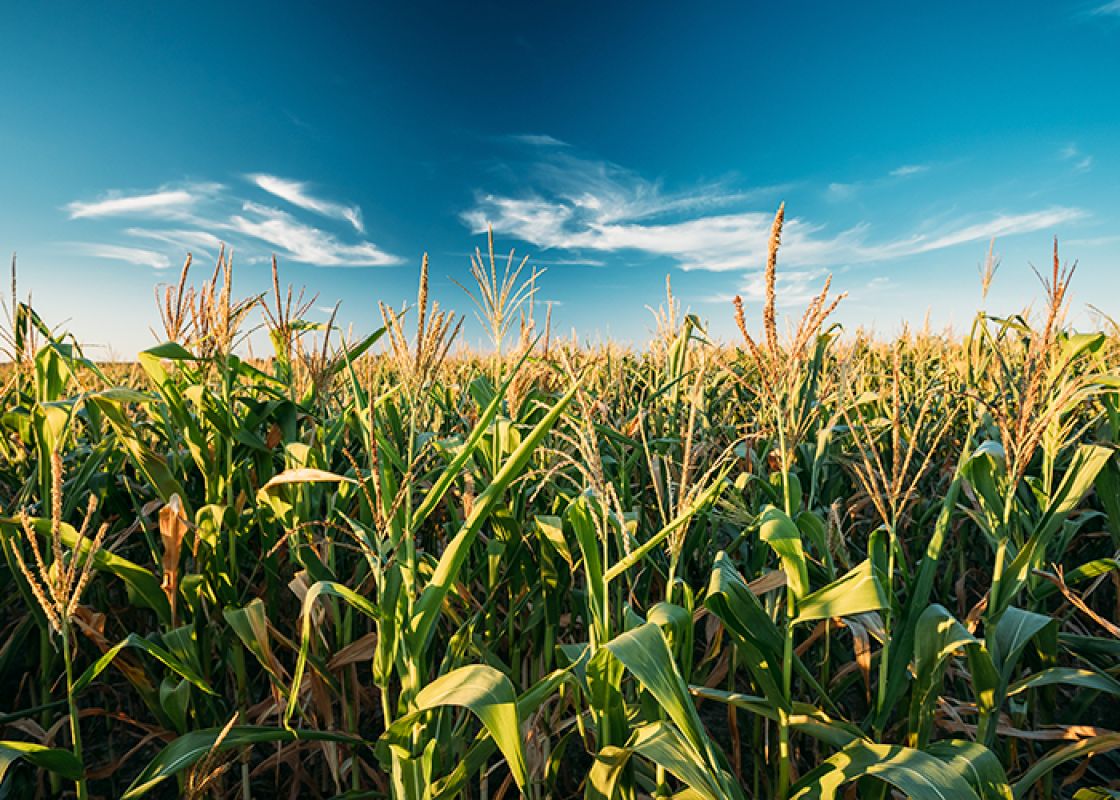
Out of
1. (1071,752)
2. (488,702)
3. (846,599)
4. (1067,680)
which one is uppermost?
(846,599)

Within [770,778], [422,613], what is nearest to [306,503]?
[422,613]

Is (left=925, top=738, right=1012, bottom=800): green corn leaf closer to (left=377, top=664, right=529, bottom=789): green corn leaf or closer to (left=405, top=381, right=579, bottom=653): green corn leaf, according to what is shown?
(left=377, top=664, right=529, bottom=789): green corn leaf

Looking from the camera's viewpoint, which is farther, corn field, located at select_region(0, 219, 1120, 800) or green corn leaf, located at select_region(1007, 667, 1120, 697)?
green corn leaf, located at select_region(1007, 667, 1120, 697)

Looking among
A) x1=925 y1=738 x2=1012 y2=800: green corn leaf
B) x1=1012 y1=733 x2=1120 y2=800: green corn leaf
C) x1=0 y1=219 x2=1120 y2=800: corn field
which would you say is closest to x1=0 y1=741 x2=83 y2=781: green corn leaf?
x1=0 y1=219 x2=1120 y2=800: corn field

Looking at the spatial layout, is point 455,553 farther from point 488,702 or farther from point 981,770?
point 981,770

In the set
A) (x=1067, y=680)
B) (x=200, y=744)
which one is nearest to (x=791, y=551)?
(x=1067, y=680)

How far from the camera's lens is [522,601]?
1768mm

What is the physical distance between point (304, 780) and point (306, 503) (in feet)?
2.73

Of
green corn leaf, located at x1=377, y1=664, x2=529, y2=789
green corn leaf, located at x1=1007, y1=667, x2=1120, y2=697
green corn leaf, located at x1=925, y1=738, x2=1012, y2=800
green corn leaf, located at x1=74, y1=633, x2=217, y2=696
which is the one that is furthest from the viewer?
green corn leaf, located at x1=1007, y1=667, x2=1120, y2=697

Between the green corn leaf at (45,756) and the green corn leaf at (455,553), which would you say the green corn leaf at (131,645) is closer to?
→ the green corn leaf at (45,756)

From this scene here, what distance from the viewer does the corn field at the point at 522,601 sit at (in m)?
1.07

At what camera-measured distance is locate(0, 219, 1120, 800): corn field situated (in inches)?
42.0

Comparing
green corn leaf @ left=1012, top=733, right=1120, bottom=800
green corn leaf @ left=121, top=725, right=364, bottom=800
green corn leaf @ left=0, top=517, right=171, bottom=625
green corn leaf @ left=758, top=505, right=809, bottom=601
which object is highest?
green corn leaf @ left=758, top=505, right=809, bottom=601

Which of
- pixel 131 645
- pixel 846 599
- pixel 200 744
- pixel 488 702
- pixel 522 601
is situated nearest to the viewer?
pixel 488 702
